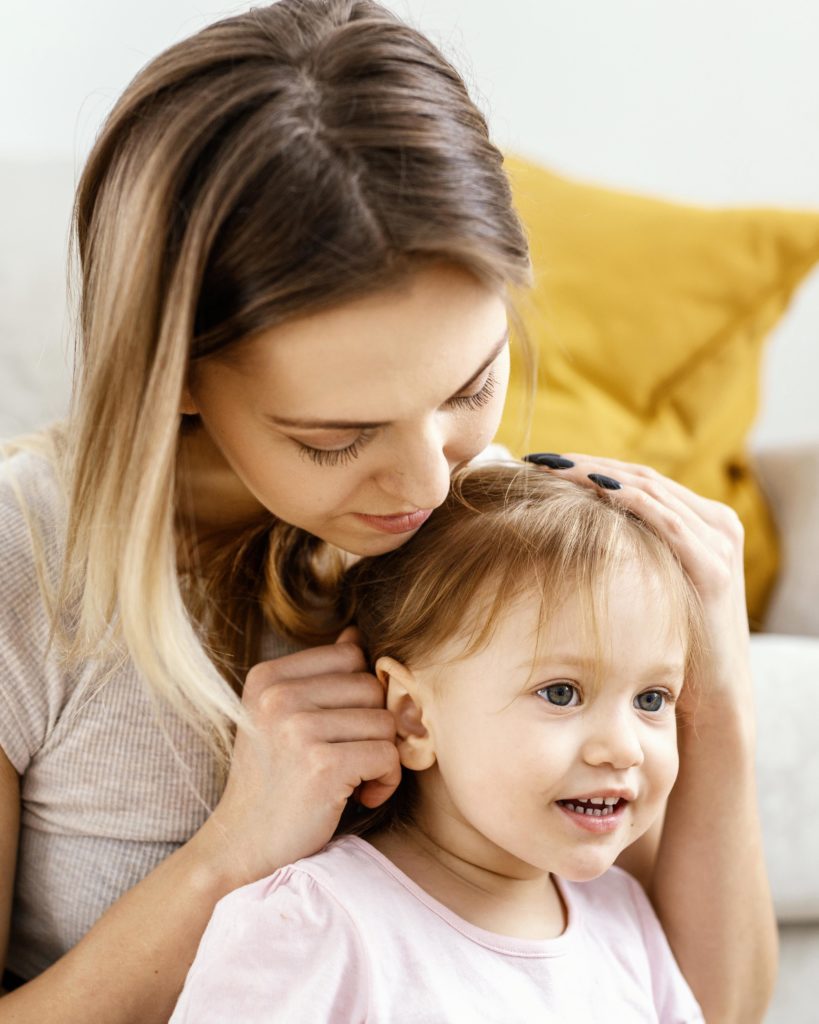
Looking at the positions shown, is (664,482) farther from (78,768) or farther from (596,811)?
(78,768)

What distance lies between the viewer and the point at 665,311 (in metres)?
1.75

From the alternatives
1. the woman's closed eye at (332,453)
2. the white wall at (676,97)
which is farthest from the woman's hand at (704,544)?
the white wall at (676,97)

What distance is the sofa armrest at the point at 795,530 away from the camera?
5.29ft

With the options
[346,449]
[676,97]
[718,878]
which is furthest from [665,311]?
[346,449]

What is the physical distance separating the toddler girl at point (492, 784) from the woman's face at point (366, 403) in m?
0.07

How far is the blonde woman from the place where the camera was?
794 millimetres

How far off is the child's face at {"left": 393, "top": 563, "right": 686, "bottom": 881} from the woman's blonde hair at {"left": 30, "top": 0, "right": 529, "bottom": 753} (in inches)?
7.2

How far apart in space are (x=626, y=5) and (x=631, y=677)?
5.00 ft

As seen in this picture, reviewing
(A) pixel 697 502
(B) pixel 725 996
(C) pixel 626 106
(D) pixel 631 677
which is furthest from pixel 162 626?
(C) pixel 626 106

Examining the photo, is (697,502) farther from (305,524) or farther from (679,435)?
(679,435)

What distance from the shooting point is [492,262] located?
0.81 metres

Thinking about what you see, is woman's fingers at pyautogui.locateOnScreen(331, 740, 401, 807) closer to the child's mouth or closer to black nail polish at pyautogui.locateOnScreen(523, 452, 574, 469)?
the child's mouth

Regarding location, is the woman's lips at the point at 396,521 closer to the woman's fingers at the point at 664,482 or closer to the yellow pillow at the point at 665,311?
the woman's fingers at the point at 664,482

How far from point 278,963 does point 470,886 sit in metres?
0.18
